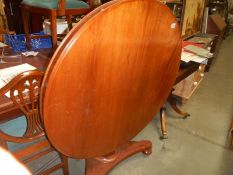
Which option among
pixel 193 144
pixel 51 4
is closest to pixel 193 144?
pixel 193 144

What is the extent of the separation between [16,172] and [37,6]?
114 centimetres

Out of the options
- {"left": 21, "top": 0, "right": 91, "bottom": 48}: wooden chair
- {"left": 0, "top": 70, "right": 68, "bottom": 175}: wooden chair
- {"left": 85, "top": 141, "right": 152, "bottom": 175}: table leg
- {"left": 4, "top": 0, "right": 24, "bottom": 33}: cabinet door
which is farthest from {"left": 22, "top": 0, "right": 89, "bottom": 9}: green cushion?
{"left": 4, "top": 0, "right": 24, "bottom": 33}: cabinet door

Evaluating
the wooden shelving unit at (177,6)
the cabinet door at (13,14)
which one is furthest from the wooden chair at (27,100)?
the cabinet door at (13,14)

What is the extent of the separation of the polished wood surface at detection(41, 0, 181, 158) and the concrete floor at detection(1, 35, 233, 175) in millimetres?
616

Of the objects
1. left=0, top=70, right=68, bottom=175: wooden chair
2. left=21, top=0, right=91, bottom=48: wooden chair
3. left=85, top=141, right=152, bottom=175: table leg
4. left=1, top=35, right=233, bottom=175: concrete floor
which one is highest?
left=21, top=0, right=91, bottom=48: wooden chair

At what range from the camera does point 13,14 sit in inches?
132

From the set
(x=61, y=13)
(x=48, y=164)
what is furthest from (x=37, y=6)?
(x=48, y=164)

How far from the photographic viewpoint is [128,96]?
1081 millimetres

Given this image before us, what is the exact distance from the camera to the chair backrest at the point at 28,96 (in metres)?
0.84

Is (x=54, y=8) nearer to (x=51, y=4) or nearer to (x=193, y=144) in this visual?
(x=51, y=4)

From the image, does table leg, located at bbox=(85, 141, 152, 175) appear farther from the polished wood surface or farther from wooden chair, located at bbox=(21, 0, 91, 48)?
wooden chair, located at bbox=(21, 0, 91, 48)

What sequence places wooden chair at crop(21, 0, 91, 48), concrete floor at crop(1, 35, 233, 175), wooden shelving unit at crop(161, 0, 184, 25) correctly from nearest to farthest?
wooden chair at crop(21, 0, 91, 48) → concrete floor at crop(1, 35, 233, 175) → wooden shelving unit at crop(161, 0, 184, 25)

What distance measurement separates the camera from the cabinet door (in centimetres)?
326

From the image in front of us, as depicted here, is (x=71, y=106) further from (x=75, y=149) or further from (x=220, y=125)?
(x=220, y=125)
